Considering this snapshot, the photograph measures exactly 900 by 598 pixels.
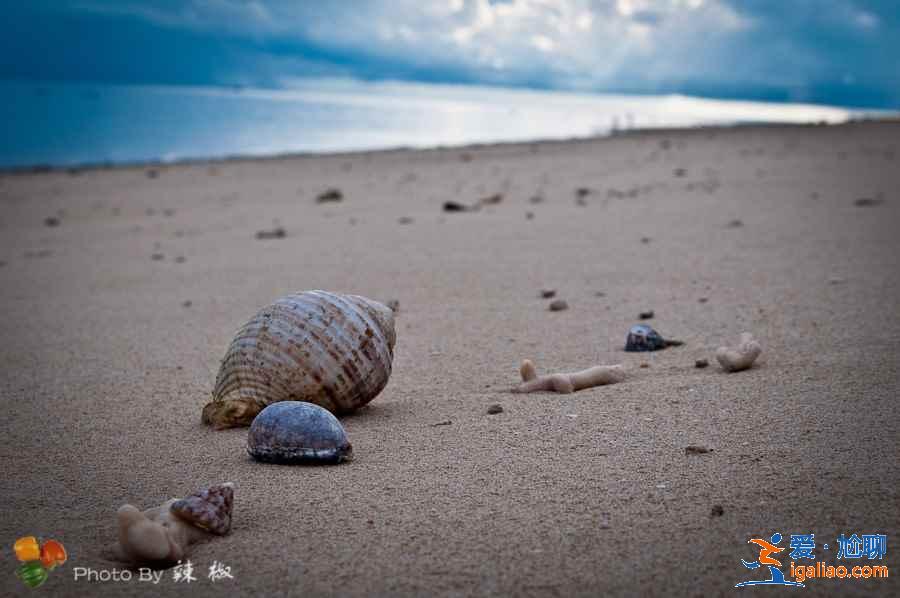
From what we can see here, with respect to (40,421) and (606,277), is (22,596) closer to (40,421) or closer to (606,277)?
(40,421)

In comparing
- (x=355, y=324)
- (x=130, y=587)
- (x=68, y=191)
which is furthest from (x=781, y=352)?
(x=68, y=191)

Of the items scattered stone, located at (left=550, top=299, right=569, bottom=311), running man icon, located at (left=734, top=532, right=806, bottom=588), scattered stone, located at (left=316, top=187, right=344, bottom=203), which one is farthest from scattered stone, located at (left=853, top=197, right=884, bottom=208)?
running man icon, located at (left=734, top=532, right=806, bottom=588)

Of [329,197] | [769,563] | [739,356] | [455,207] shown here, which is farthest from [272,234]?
[769,563]

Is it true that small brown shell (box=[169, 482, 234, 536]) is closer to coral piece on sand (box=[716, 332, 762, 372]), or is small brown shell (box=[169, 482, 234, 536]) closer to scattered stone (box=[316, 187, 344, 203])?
coral piece on sand (box=[716, 332, 762, 372])

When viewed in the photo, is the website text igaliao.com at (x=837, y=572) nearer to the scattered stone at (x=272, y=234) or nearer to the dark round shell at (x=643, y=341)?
the dark round shell at (x=643, y=341)

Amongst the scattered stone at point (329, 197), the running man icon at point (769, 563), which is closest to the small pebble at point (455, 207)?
the scattered stone at point (329, 197)
